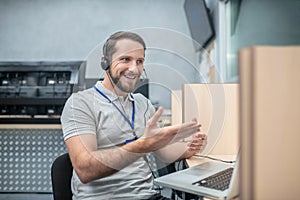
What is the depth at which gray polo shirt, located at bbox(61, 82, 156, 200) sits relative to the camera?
1.01 m

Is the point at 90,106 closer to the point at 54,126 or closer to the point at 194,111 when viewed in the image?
the point at 194,111

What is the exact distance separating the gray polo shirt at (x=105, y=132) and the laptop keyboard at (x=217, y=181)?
0.86 ft

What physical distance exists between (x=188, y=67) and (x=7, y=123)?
189 cm

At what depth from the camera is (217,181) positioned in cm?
89

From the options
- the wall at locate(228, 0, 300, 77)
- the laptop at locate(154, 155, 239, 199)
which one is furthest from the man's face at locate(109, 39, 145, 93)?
the wall at locate(228, 0, 300, 77)

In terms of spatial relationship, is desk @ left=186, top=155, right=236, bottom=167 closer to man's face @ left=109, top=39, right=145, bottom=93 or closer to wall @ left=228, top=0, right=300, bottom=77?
man's face @ left=109, top=39, right=145, bottom=93

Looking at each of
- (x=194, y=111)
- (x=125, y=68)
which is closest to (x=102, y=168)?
(x=125, y=68)

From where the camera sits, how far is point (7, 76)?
3111 mm

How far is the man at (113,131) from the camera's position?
96 centimetres

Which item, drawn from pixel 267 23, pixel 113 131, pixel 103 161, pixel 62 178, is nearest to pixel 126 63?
pixel 113 131

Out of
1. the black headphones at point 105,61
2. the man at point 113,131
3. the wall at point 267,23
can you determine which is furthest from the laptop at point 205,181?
the wall at point 267,23

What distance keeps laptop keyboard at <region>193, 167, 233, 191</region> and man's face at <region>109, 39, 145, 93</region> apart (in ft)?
1.49

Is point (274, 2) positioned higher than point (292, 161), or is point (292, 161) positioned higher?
point (274, 2)

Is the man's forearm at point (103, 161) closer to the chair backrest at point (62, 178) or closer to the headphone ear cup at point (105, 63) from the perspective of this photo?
the chair backrest at point (62, 178)
